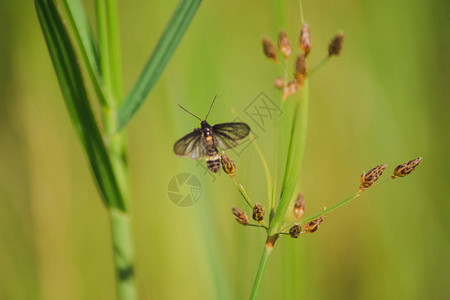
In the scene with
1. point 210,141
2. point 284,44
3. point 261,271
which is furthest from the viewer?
point 210,141

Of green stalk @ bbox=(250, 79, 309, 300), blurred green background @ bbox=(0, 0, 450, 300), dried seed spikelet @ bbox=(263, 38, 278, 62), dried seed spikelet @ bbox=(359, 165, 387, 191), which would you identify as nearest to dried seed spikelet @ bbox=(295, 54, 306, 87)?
green stalk @ bbox=(250, 79, 309, 300)

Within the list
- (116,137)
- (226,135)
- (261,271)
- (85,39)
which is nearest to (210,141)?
(226,135)

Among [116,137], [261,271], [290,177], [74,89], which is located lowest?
[261,271]

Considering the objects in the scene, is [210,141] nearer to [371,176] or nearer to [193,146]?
[193,146]

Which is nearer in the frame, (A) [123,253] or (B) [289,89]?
(B) [289,89]

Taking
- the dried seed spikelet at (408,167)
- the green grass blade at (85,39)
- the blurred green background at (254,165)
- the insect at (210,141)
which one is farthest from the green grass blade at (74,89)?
the blurred green background at (254,165)

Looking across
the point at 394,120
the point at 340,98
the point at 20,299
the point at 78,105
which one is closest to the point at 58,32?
the point at 78,105

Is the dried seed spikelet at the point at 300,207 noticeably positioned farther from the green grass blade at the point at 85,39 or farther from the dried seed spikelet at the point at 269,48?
the green grass blade at the point at 85,39
